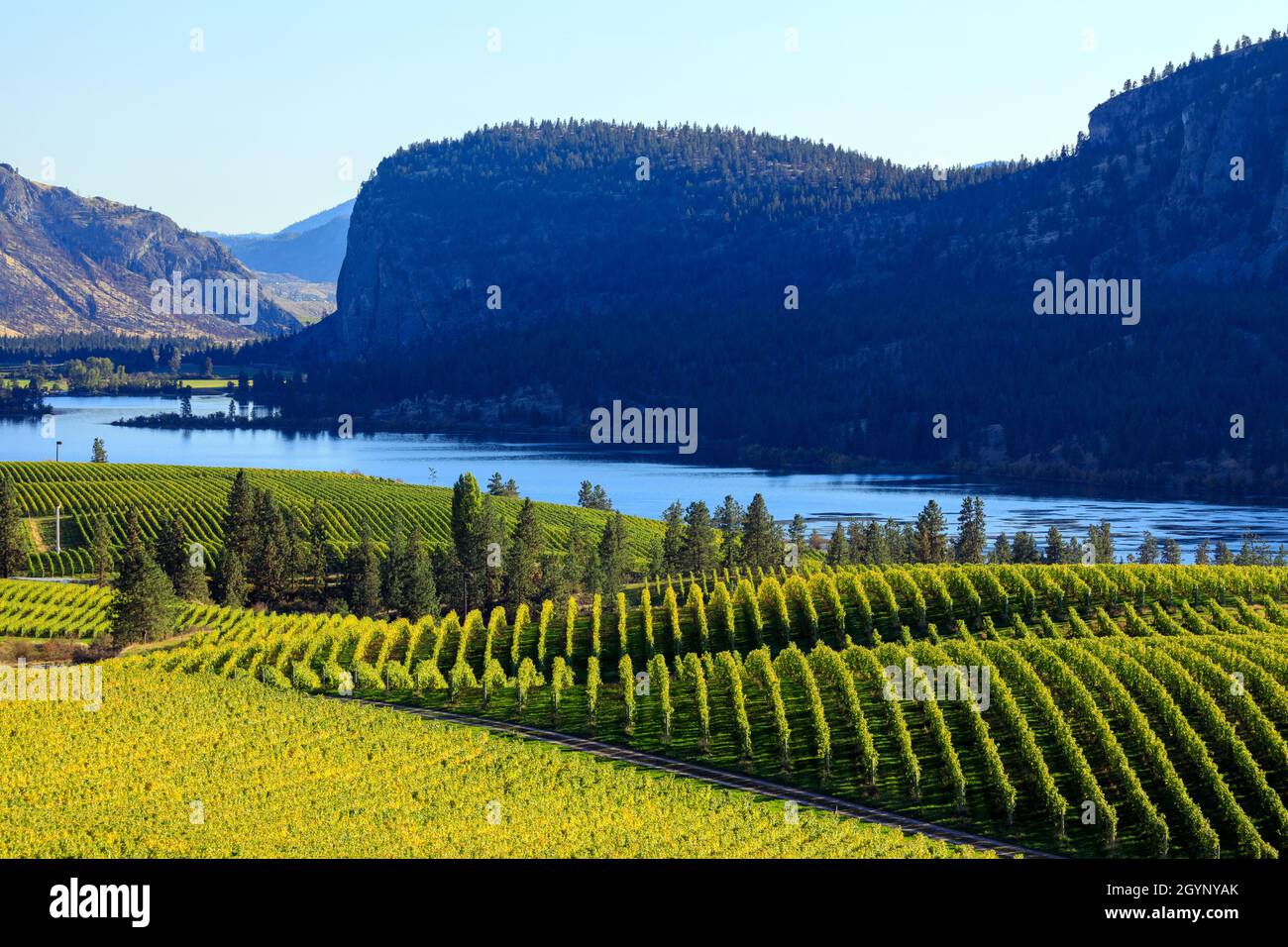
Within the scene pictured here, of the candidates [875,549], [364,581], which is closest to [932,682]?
[364,581]

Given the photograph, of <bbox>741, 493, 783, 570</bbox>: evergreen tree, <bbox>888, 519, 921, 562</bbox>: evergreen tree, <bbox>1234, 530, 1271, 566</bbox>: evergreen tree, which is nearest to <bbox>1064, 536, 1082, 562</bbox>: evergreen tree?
<bbox>888, 519, 921, 562</bbox>: evergreen tree

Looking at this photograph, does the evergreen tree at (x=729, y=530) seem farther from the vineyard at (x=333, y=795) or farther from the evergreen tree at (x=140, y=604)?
the vineyard at (x=333, y=795)

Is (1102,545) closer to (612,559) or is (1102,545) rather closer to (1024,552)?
(1024,552)

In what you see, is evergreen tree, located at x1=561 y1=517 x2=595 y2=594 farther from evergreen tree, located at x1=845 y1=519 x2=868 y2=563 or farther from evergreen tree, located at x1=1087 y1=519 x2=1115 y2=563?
evergreen tree, located at x1=1087 y1=519 x2=1115 y2=563

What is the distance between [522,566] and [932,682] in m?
48.6

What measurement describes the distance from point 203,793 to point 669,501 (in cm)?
14272

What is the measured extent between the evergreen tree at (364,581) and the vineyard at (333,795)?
3941cm

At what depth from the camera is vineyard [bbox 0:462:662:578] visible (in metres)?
125

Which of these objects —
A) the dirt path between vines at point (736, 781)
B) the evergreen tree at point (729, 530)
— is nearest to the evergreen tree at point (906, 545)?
the evergreen tree at point (729, 530)

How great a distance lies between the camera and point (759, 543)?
378ft

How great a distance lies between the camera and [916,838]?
4297cm

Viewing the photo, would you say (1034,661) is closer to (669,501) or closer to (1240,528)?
(1240,528)

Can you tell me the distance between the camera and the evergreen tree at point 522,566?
102625 millimetres
